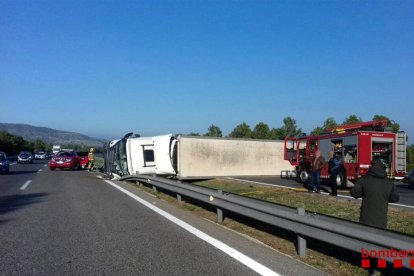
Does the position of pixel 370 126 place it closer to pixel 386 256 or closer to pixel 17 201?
pixel 17 201

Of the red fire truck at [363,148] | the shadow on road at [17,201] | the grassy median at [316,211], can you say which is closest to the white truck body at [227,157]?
the red fire truck at [363,148]

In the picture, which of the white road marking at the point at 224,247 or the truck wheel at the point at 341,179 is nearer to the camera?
the white road marking at the point at 224,247

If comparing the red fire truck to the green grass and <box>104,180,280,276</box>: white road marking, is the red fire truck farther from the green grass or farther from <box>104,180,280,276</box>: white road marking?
<box>104,180,280,276</box>: white road marking

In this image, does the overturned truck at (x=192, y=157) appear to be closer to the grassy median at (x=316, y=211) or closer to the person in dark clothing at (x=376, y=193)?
the grassy median at (x=316, y=211)

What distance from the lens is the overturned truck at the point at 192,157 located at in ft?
80.0

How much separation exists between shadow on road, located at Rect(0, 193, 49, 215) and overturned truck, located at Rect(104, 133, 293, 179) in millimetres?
8685

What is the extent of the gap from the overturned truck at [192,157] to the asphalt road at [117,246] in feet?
39.5

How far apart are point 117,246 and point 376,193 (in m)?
4.04

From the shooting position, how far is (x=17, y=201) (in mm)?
13844

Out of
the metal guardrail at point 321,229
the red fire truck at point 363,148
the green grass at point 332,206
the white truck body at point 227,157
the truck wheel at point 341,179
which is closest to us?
the metal guardrail at point 321,229

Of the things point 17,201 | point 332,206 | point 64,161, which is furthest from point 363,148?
point 64,161

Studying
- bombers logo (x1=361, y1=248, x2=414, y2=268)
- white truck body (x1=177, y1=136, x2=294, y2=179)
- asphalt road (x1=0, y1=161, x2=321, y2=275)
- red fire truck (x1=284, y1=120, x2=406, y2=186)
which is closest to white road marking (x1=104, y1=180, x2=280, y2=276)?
asphalt road (x1=0, y1=161, x2=321, y2=275)

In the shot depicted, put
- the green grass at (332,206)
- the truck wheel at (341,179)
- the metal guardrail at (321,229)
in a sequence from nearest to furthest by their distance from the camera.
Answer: the metal guardrail at (321,229) < the green grass at (332,206) < the truck wheel at (341,179)

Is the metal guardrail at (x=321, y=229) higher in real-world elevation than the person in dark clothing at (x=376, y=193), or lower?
lower
